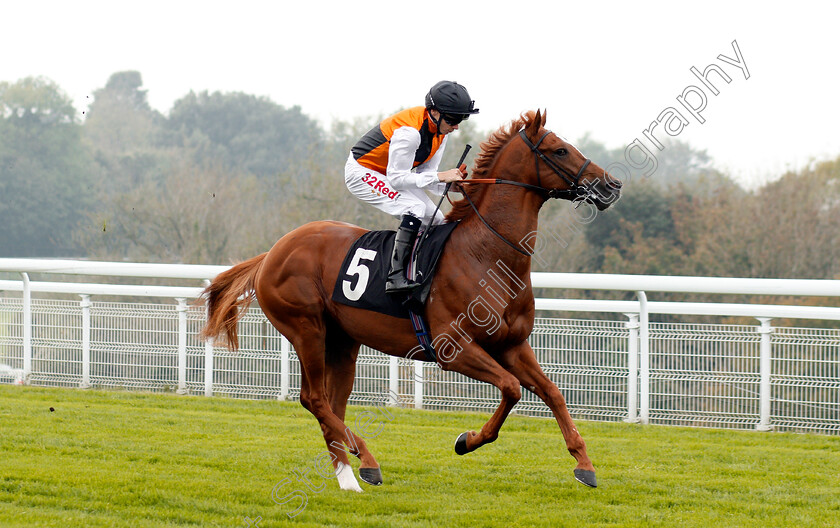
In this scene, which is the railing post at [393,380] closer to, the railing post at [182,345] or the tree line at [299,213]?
the railing post at [182,345]

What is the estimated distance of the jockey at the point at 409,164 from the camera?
4.51 m

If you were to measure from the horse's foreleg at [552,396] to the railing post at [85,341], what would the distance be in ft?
16.6

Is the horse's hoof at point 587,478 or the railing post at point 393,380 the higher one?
the railing post at point 393,380

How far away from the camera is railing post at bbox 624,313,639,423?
684cm

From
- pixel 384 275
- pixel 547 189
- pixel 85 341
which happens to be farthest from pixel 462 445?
pixel 85 341

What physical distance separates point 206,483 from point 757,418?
4149 millimetres

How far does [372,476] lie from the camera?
4.64 meters

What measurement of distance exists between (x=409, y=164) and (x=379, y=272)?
0.58 m

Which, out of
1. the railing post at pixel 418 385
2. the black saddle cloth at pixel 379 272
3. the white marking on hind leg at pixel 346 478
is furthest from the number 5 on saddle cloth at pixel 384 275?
the railing post at pixel 418 385

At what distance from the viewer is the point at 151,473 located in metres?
4.70

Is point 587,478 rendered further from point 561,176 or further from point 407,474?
point 561,176

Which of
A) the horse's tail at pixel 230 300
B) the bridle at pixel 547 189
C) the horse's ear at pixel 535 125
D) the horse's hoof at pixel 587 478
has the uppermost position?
the horse's ear at pixel 535 125

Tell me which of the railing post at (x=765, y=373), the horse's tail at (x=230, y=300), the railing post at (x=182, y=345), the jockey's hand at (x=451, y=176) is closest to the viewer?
the jockey's hand at (x=451, y=176)

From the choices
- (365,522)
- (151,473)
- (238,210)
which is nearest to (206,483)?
(151,473)
